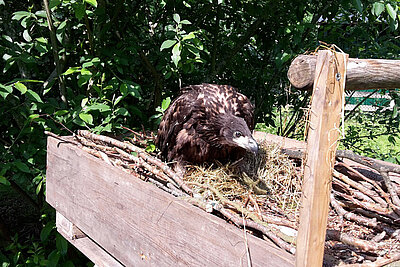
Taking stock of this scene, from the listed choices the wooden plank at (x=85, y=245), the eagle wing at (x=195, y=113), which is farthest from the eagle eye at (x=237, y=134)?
the wooden plank at (x=85, y=245)

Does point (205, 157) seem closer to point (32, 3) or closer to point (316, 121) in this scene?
point (316, 121)

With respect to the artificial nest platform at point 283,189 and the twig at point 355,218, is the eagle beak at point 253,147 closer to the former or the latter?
the artificial nest platform at point 283,189

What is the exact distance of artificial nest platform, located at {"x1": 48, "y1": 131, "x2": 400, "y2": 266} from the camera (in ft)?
5.32

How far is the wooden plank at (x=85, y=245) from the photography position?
6.34 feet

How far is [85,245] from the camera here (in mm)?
2094

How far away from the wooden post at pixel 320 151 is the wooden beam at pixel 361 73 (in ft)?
0.10

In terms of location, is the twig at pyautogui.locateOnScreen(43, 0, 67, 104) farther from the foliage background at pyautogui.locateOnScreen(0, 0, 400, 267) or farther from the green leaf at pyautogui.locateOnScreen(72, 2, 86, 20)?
the green leaf at pyautogui.locateOnScreen(72, 2, 86, 20)

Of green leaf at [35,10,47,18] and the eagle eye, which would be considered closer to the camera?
the eagle eye

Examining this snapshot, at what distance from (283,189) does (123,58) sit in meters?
1.35

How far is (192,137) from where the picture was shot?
2213 mm

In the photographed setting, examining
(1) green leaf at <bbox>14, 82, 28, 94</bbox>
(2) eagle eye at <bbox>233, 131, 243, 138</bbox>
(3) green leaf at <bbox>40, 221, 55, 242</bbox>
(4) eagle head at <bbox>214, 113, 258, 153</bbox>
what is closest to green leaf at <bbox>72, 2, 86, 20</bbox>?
(1) green leaf at <bbox>14, 82, 28, 94</bbox>

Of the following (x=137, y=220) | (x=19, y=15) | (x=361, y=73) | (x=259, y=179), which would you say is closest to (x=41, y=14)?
(x=19, y=15)

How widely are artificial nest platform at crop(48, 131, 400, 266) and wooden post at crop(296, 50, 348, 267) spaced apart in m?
0.43

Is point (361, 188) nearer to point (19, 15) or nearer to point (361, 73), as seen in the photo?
point (361, 73)
